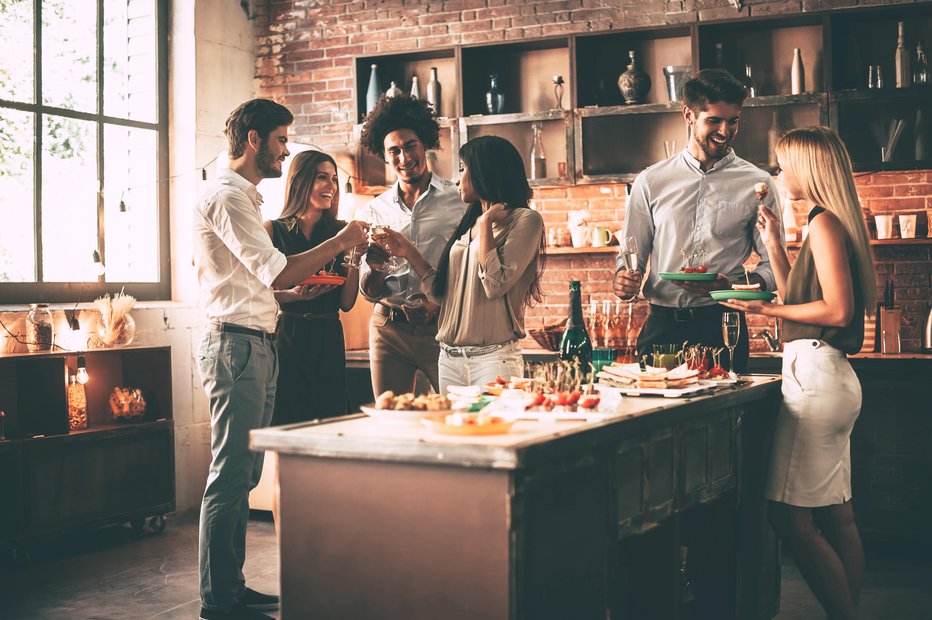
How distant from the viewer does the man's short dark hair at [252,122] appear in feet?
11.4

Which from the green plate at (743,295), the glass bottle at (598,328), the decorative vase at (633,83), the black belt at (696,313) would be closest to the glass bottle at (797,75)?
the decorative vase at (633,83)

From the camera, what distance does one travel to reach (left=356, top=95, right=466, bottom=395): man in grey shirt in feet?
12.8

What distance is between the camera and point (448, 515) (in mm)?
1930

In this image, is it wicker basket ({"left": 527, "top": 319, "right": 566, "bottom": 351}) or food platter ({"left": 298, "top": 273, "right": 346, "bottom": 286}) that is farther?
wicker basket ({"left": 527, "top": 319, "right": 566, "bottom": 351})

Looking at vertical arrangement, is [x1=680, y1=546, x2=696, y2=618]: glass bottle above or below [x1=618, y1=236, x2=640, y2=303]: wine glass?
below

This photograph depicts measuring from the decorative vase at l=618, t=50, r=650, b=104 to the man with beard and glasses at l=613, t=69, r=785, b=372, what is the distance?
195 cm

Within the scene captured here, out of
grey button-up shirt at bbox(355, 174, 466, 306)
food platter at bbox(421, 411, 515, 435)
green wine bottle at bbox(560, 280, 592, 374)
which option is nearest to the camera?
food platter at bbox(421, 411, 515, 435)

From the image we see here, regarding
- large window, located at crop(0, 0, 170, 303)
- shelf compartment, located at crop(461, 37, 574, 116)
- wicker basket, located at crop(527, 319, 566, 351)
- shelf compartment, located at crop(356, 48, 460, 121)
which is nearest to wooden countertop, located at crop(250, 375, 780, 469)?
wicker basket, located at crop(527, 319, 566, 351)

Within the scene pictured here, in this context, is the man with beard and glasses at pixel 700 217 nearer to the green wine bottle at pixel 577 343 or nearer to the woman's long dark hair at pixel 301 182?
the green wine bottle at pixel 577 343

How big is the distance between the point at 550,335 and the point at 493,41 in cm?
209

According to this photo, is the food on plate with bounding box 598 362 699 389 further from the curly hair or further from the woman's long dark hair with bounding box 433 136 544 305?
the curly hair

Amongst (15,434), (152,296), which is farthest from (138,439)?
(152,296)

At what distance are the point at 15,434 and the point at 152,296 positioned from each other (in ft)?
4.83

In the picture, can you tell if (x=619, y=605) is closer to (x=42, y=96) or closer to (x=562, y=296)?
(x=562, y=296)
